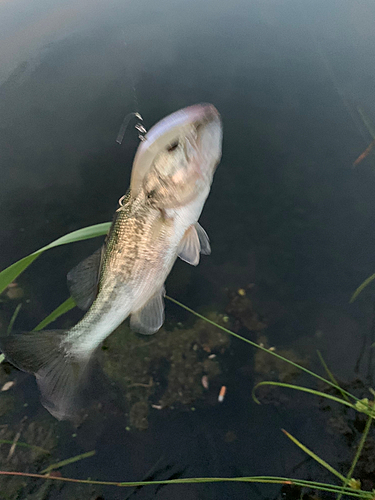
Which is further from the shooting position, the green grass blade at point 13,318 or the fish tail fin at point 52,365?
the green grass blade at point 13,318

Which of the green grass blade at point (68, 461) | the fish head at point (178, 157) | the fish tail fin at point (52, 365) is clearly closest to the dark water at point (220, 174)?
the green grass blade at point (68, 461)

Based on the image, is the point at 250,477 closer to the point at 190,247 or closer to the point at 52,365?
the point at 52,365

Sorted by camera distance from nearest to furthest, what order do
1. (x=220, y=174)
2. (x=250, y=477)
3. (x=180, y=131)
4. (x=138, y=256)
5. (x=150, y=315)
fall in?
(x=180, y=131)
(x=138, y=256)
(x=150, y=315)
(x=250, y=477)
(x=220, y=174)

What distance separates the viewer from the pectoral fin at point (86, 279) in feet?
4.71

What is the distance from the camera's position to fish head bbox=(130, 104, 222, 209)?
1.09 m

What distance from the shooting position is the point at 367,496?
1.50 metres

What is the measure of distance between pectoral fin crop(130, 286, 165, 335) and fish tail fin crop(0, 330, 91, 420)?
29cm

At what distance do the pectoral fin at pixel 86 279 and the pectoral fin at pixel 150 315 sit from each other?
227mm

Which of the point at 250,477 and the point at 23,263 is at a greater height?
the point at 23,263

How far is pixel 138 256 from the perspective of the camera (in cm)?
133

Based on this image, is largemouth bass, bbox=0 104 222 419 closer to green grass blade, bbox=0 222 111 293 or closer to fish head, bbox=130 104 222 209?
fish head, bbox=130 104 222 209

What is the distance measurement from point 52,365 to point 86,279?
16.0 inches

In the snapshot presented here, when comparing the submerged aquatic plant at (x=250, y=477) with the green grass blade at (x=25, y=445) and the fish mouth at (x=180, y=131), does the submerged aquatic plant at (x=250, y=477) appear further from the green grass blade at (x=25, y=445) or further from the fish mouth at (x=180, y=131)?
the fish mouth at (x=180, y=131)

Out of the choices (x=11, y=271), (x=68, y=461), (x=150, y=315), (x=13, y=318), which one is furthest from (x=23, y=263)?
(x=68, y=461)
